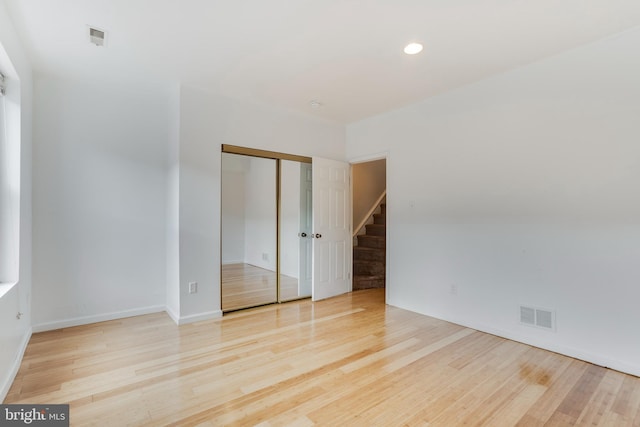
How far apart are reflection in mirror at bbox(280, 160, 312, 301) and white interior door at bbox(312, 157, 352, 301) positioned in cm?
20

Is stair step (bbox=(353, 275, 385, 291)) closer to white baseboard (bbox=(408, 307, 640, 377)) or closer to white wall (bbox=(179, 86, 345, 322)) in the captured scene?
white baseboard (bbox=(408, 307, 640, 377))

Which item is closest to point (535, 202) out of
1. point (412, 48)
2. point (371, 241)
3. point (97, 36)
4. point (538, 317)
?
point (538, 317)

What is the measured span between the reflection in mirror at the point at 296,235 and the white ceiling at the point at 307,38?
135cm

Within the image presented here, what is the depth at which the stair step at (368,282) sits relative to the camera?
5023mm

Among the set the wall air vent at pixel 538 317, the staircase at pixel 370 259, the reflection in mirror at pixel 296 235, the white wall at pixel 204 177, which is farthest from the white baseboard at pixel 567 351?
the white wall at pixel 204 177

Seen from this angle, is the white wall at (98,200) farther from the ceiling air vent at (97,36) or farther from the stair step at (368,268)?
the stair step at (368,268)

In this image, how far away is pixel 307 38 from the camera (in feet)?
7.83

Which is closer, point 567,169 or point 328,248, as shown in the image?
point 567,169

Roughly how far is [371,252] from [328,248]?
137 cm

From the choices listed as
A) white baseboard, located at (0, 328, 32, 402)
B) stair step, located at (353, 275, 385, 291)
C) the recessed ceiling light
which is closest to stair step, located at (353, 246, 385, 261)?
stair step, located at (353, 275, 385, 291)

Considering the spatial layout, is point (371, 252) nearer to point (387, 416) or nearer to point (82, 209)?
point (387, 416)

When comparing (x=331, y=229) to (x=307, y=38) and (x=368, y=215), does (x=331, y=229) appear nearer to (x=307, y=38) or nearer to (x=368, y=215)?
(x=368, y=215)

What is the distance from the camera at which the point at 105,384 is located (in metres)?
2.11

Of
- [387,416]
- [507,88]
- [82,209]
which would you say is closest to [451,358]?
[387,416]
